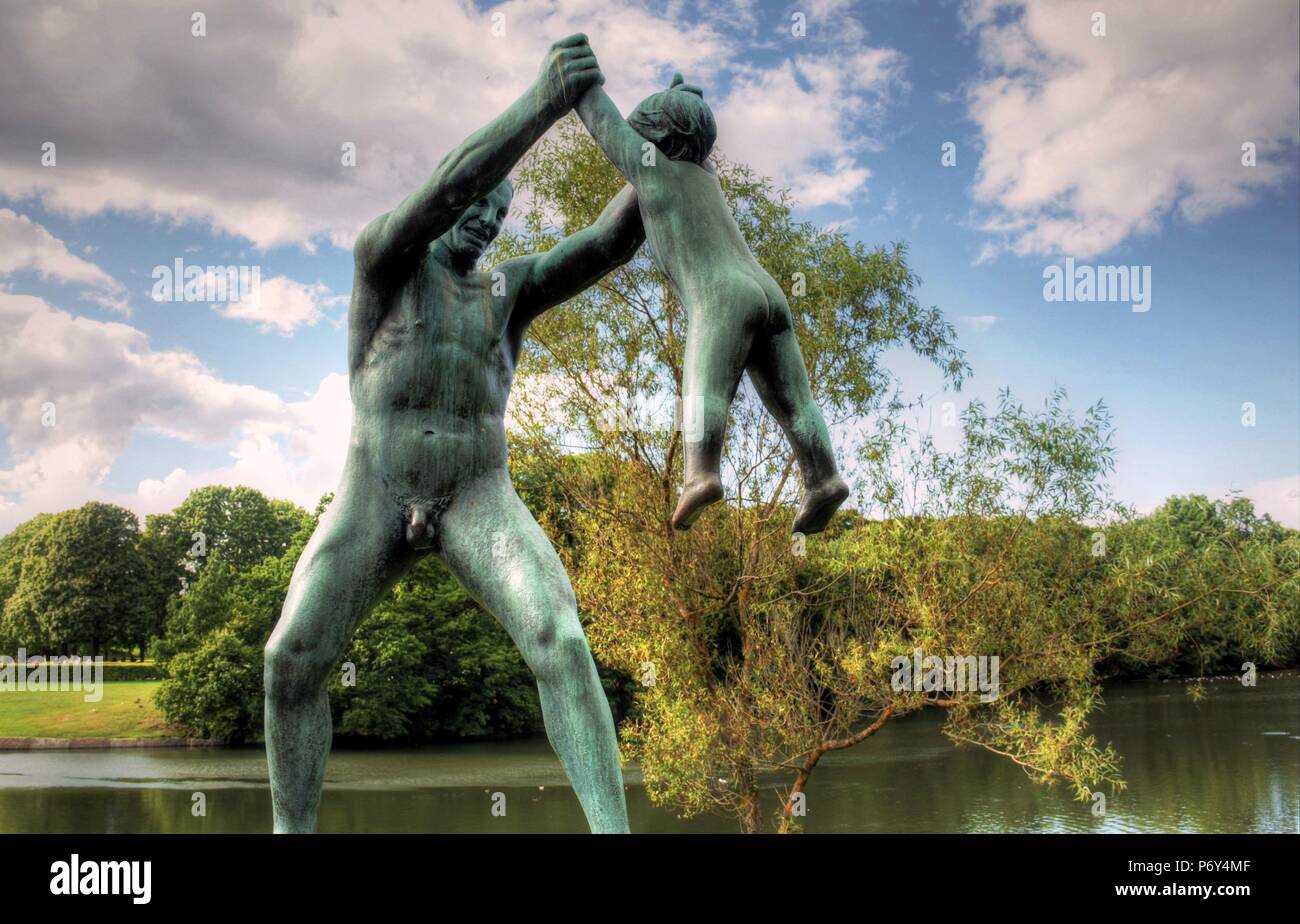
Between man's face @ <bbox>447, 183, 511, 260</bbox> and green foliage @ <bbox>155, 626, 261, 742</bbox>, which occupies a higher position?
man's face @ <bbox>447, 183, 511, 260</bbox>

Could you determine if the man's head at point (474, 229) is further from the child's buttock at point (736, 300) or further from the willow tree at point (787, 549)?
the willow tree at point (787, 549)

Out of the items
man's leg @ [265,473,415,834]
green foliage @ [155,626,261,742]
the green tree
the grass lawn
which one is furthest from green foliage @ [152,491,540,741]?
man's leg @ [265,473,415,834]

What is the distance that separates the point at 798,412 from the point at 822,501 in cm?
27

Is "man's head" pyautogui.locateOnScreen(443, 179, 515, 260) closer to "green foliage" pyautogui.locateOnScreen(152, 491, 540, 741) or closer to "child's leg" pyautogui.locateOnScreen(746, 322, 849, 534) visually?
"child's leg" pyautogui.locateOnScreen(746, 322, 849, 534)

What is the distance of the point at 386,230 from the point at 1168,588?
1350 centimetres

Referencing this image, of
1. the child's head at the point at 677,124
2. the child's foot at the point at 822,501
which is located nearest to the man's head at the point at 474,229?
the child's head at the point at 677,124

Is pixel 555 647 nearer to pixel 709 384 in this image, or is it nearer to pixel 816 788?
pixel 709 384

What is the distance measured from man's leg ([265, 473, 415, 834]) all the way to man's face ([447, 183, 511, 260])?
795 millimetres

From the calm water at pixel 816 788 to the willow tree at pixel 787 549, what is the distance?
3.91 metres

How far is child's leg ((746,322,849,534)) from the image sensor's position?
3.05 metres

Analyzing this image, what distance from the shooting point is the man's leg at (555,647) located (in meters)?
2.87

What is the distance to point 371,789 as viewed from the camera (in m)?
24.0
